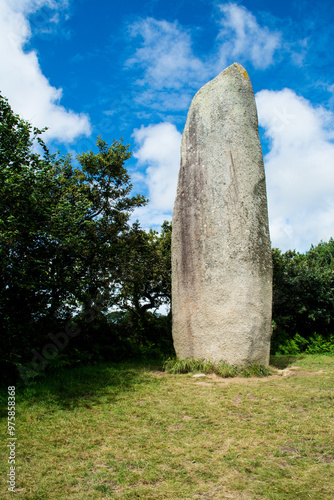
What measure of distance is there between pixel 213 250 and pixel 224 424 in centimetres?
401

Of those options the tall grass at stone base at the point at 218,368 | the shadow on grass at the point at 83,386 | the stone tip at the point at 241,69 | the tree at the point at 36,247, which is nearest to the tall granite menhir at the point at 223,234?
the stone tip at the point at 241,69

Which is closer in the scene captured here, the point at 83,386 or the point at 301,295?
the point at 83,386

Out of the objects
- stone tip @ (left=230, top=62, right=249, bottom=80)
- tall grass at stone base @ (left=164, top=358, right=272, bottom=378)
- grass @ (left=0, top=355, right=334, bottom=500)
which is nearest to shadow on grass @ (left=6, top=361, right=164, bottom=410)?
grass @ (left=0, top=355, right=334, bottom=500)

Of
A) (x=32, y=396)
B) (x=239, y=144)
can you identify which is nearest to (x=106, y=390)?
(x=32, y=396)

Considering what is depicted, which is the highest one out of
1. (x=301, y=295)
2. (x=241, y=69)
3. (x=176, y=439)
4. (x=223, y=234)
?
(x=241, y=69)

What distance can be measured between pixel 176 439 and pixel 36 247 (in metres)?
5.50

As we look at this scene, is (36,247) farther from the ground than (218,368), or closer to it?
farther from the ground

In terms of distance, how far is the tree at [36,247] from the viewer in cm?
693

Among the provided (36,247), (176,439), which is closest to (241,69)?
(36,247)

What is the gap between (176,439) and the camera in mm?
4332

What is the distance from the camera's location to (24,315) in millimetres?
8312

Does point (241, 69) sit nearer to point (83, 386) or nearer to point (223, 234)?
point (223, 234)

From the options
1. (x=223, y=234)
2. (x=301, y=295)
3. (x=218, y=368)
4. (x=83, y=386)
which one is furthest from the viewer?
(x=301, y=295)

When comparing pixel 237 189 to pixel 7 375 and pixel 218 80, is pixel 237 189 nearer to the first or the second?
pixel 218 80
